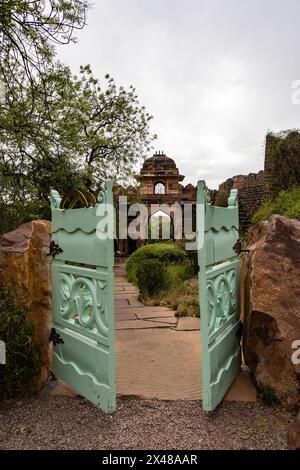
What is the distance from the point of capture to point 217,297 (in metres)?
3.06

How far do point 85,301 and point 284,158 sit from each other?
9.45 m

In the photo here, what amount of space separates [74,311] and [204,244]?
1.28 meters

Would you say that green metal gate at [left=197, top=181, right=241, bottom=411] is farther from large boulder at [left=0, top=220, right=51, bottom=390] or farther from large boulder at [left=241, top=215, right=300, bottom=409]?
large boulder at [left=0, top=220, right=51, bottom=390]

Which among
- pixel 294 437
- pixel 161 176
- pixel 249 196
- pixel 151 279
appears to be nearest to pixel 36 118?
pixel 151 279

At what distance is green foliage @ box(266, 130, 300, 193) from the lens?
10.8 metres

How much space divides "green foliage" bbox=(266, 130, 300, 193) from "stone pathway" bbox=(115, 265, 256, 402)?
21.0 ft

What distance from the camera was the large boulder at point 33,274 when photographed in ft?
10.2

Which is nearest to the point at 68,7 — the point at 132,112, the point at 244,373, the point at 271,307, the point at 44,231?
the point at 44,231

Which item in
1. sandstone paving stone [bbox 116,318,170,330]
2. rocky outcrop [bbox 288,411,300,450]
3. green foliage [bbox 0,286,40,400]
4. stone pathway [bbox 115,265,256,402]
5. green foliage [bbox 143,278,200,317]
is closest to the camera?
rocky outcrop [bbox 288,411,300,450]

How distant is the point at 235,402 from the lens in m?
3.01

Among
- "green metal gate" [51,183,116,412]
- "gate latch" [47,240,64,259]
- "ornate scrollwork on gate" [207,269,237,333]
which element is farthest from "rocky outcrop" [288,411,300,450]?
"gate latch" [47,240,64,259]

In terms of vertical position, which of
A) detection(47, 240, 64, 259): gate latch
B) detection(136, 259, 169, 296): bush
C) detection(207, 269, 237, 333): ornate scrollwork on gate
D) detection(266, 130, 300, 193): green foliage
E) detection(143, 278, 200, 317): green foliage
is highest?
detection(266, 130, 300, 193): green foliage

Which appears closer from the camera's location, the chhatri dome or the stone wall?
the stone wall
